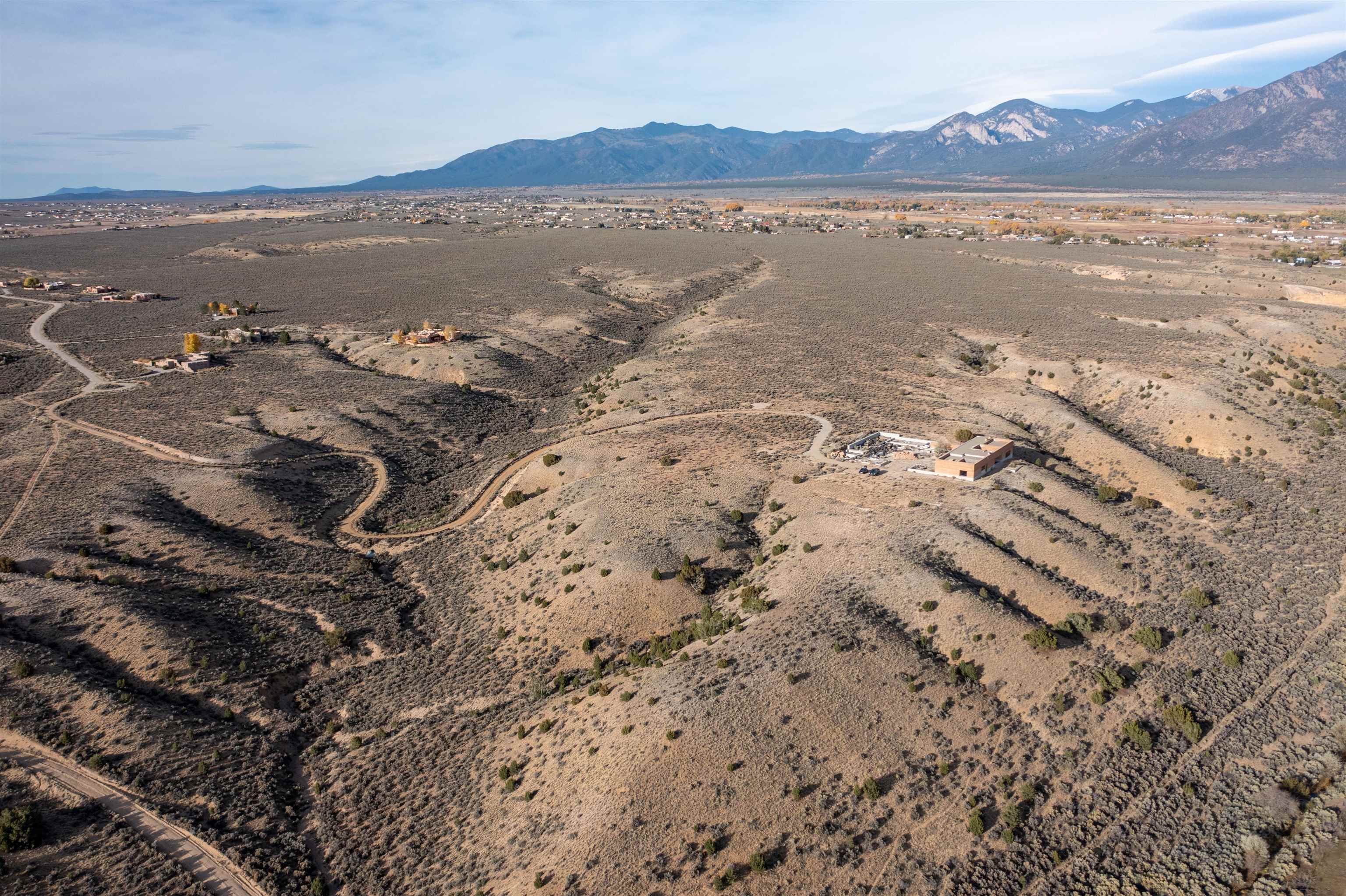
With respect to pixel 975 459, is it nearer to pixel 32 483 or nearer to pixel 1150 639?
pixel 1150 639

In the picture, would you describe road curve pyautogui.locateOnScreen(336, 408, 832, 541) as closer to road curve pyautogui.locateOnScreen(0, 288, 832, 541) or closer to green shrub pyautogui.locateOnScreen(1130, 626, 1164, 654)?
road curve pyautogui.locateOnScreen(0, 288, 832, 541)

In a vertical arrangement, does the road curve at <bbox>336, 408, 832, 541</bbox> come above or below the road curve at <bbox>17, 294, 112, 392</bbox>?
below

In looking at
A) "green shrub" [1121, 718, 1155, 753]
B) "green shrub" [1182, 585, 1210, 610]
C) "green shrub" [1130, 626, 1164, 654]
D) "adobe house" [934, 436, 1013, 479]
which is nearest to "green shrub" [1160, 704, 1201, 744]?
"green shrub" [1121, 718, 1155, 753]

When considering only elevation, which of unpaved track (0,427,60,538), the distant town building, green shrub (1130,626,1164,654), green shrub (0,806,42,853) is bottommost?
green shrub (1130,626,1164,654)

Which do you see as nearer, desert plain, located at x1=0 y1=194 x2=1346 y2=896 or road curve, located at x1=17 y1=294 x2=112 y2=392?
desert plain, located at x1=0 y1=194 x2=1346 y2=896

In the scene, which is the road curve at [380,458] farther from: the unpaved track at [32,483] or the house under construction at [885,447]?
the house under construction at [885,447]

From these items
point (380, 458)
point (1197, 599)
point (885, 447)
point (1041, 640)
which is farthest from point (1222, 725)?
point (380, 458)

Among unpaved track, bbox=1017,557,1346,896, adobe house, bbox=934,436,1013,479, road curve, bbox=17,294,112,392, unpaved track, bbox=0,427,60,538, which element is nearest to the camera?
unpaved track, bbox=1017,557,1346,896
